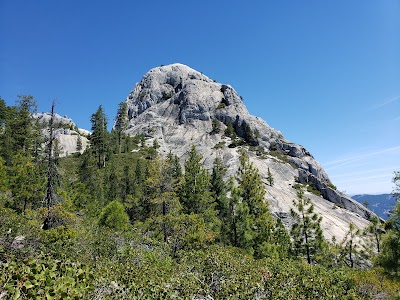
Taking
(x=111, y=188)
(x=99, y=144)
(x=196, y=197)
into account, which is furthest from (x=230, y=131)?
(x=196, y=197)

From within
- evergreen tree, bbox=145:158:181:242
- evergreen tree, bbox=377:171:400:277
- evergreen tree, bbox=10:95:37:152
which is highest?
evergreen tree, bbox=10:95:37:152

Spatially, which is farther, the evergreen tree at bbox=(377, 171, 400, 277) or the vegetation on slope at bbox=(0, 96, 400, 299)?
the evergreen tree at bbox=(377, 171, 400, 277)

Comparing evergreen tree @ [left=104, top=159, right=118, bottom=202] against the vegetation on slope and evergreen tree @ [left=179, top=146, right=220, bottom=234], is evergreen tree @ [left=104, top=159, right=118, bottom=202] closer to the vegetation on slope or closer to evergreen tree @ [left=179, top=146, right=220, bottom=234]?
the vegetation on slope

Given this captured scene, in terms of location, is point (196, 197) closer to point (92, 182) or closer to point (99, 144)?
point (92, 182)

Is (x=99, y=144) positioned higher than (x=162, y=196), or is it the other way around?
(x=99, y=144)

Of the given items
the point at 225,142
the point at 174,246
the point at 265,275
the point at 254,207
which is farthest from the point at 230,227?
the point at 225,142

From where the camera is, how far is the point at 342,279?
701 inches

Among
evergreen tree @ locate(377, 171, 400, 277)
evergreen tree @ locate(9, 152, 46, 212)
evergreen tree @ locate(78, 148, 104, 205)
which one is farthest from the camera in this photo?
evergreen tree @ locate(78, 148, 104, 205)

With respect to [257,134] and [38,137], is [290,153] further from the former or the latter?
[38,137]

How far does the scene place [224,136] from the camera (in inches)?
3866

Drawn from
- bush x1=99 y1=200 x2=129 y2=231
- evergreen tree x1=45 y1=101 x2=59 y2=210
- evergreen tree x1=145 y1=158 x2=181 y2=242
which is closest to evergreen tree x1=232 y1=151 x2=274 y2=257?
evergreen tree x1=145 y1=158 x2=181 y2=242

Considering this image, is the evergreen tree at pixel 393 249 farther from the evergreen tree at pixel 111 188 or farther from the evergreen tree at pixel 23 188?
the evergreen tree at pixel 111 188

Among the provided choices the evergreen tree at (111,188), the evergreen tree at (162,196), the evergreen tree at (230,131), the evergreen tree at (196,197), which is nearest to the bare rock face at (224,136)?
the evergreen tree at (230,131)

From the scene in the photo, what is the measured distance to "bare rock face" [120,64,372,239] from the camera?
63.3 m
